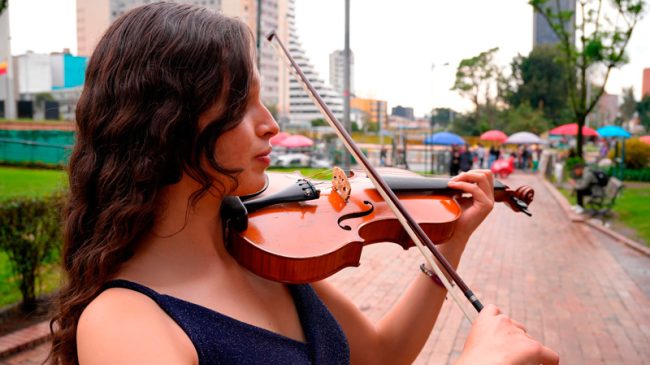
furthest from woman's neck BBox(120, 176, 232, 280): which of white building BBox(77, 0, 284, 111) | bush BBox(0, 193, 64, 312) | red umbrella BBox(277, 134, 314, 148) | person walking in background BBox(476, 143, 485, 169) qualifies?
person walking in background BBox(476, 143, 485, 169)

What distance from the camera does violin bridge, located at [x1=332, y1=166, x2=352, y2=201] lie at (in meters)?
1.67

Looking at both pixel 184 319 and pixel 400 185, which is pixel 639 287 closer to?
pixel 400 185

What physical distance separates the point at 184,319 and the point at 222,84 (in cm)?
40

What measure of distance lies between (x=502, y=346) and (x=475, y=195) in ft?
2.76

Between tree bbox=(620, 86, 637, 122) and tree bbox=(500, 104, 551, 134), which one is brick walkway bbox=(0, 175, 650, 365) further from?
tree bbox=(620, 86, 637, 122)

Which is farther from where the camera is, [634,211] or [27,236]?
[634,211]

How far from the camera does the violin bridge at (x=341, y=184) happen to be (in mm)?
A: 1674

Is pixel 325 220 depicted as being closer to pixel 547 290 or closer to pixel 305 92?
pixel 305 92

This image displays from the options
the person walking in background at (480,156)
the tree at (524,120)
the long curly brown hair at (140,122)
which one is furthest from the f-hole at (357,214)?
the tree at (524,120)

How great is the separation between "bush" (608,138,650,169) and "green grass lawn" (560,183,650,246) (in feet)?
11.8

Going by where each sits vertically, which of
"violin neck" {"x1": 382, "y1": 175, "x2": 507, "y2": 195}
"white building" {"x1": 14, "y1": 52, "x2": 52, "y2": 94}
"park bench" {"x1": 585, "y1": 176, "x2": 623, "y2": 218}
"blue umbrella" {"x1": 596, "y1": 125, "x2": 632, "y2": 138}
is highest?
"white building" {"x1": 14, "y1": 52, "x2": 52, "y2": 94}

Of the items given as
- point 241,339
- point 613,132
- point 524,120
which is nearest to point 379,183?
point 241,339

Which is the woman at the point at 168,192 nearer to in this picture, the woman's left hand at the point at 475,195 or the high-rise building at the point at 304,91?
the high-rise building at the point at 304,91

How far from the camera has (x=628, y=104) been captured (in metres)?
58.4
